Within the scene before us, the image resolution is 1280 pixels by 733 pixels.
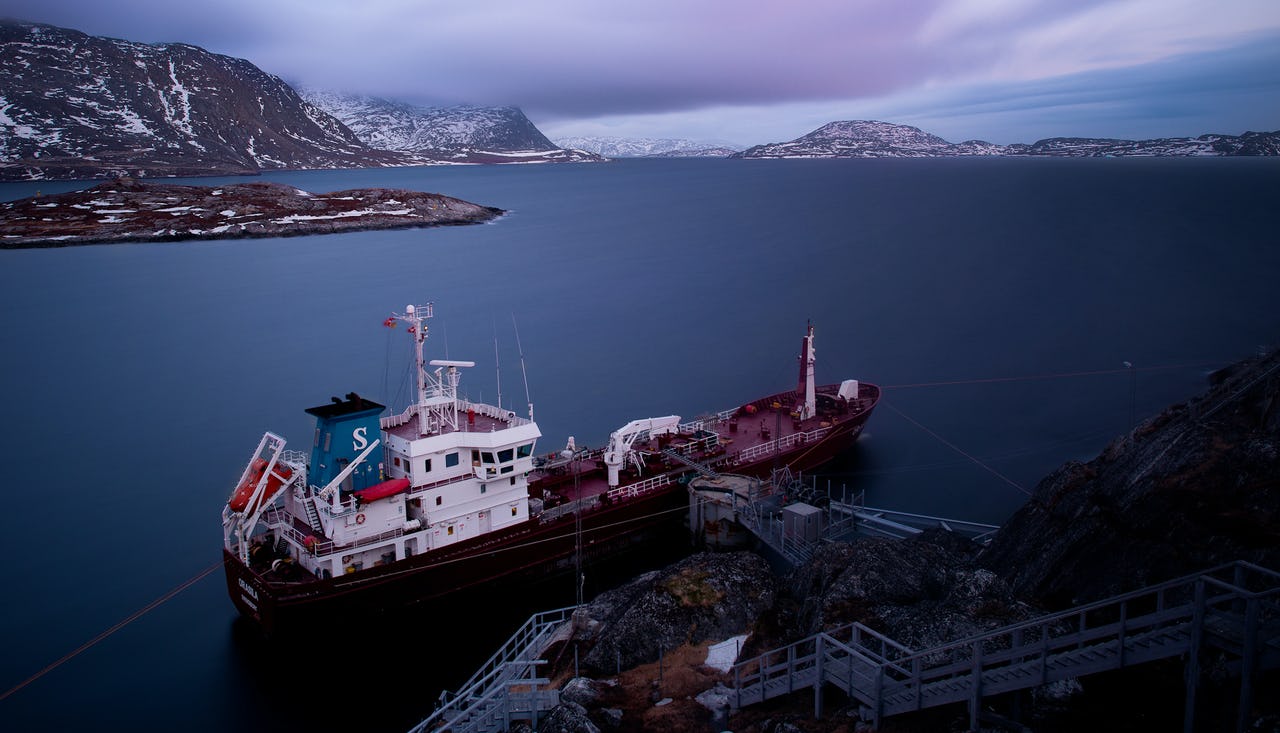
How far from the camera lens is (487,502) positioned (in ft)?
72.2

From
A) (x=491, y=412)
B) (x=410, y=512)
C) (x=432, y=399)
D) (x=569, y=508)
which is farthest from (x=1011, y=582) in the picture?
(x=432, y=399)

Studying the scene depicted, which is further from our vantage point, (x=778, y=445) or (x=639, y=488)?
(x=778, y=445)

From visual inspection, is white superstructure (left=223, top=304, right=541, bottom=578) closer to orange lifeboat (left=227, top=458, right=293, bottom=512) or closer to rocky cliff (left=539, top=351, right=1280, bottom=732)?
orange lifeboat (left=227, top=458, right=293, bottom=512)

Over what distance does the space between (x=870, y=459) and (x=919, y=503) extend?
495 cm

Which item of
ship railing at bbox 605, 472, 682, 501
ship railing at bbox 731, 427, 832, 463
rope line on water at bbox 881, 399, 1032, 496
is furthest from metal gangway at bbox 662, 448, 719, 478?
rope line on water at bbox 881, 399, 1032, 496

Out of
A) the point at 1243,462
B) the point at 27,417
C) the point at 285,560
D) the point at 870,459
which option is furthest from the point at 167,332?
the point at 1243,462

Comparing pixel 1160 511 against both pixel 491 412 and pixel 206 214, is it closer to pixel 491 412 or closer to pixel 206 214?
pixel 491 412

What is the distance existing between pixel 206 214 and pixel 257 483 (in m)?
99.3

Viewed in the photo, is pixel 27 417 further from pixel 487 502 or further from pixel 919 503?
pixel 919 503

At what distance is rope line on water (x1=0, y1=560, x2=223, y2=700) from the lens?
18375mm

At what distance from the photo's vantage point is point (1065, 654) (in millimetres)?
8797

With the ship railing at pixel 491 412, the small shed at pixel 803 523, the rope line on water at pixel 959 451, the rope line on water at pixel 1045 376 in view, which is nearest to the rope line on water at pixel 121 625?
the ship railing at pixel 491 412

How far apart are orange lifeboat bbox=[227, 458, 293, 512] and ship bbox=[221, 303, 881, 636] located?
3cm

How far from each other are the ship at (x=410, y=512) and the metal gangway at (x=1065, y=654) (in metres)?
11.0
